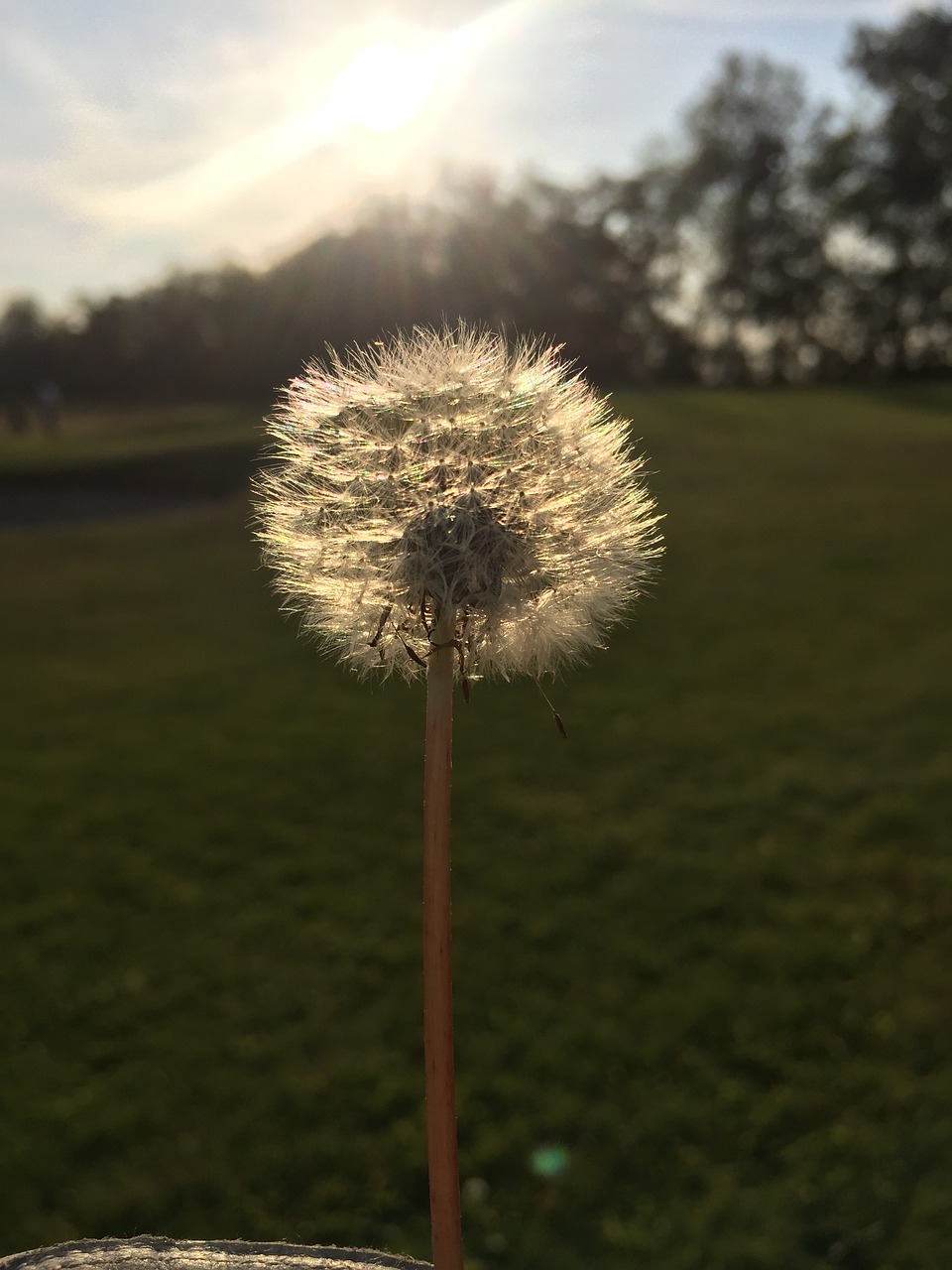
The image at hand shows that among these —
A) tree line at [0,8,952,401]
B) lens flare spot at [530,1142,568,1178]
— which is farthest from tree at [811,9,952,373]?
lens flare spot at [530,1142,568,1178]

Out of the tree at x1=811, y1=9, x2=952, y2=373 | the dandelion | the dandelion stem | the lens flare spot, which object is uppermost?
the tree at x1=811, y1=9, x2=952, y2=373

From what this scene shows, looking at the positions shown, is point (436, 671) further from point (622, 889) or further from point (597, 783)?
point (597, 783)

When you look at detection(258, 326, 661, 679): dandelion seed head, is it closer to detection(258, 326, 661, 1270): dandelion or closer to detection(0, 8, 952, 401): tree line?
detection(258, 326, 661, 1270): dandelion

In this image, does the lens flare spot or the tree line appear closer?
the lens flare spot

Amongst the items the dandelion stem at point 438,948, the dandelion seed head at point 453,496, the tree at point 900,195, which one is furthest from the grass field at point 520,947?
the tree at point 900,195

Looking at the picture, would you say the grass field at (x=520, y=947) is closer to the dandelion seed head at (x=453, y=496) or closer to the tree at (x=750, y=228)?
the dandelion seed head at (x=453, y=496)

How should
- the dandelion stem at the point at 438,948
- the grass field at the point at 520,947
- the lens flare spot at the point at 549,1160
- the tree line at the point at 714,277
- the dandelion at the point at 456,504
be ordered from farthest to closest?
the tree line at the point at 714,277
the lens flare spot at the point at 549,1160
the grass field at the point at 520,947
the dandelion at the point at 456,504
the dandelion stem at the point at 438,948

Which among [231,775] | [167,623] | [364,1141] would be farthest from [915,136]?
[364,1141]

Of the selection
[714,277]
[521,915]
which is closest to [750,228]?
[714,277]
